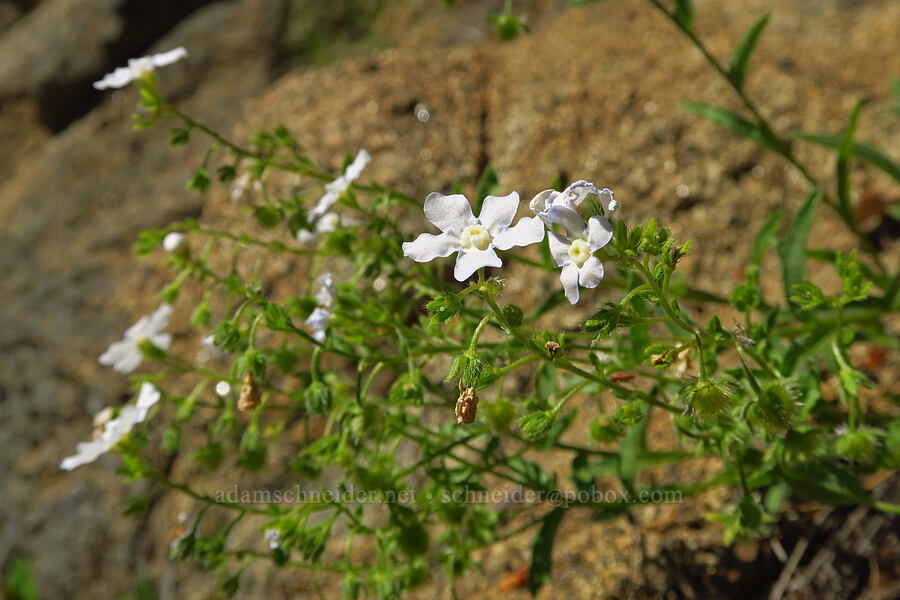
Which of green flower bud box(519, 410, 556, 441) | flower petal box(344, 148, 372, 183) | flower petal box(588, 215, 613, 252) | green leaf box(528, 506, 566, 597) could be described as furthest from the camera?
green leaf box(528, 506, 566, 597)

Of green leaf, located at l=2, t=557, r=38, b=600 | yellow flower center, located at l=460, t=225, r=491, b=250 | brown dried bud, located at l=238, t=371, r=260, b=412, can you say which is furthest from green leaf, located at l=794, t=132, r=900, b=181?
green leaf, located at l=2, t=557, r=38, b=600

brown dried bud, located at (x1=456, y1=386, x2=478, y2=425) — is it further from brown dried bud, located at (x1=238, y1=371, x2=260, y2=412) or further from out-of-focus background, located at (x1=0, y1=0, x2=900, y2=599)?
out-of-focus background, located at (x1=0, y1=0, x2=900, y2=599)

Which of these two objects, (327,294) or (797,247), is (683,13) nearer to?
(797,247)

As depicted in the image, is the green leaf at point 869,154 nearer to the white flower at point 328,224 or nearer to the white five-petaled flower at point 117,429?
the white flower at point 328,224

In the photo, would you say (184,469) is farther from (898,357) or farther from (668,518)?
(898,357)

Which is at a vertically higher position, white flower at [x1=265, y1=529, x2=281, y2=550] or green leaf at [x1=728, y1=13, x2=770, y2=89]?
green leaf at [x1=728, y1=13, x2=770, y2=89]

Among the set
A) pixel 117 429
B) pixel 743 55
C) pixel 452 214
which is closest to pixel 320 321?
pixel 452 214

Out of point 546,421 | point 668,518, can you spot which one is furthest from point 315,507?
point 668,518
